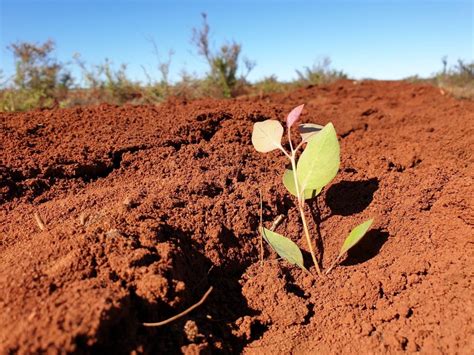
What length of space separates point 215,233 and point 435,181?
989mm

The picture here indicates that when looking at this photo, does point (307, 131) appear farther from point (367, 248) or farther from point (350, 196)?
point (367, 248)

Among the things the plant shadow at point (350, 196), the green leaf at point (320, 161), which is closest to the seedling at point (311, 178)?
the green leaf at point (320, 161)

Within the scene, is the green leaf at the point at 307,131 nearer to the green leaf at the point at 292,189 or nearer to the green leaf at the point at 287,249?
the green leaf at the point at 292,189

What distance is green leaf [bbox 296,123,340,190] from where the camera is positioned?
4.72ft

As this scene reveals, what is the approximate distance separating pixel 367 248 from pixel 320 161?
37cm

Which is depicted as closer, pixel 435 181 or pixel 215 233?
pixel 215 233

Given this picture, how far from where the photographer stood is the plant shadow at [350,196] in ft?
5.46

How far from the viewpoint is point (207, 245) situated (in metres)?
1.36

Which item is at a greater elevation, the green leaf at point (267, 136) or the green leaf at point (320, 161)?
the green leaf at point (267, 136)

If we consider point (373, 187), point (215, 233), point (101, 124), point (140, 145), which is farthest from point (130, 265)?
point (101, 124)

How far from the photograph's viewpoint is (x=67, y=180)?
1714mm

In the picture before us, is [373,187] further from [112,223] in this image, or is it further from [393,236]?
[112,223]

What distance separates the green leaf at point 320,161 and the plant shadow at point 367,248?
0.27 metres

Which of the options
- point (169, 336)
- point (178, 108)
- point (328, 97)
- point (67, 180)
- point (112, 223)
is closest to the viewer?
point (169, 336)
